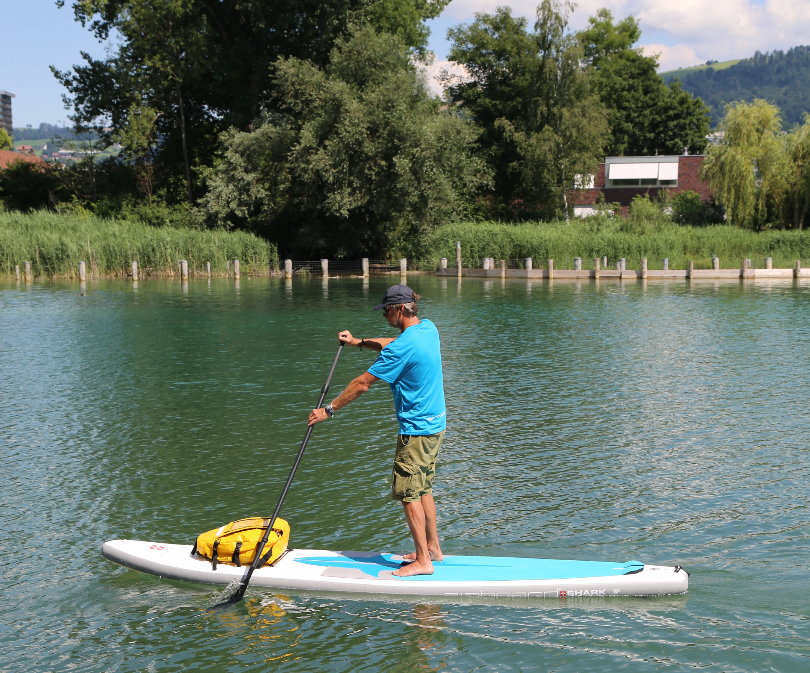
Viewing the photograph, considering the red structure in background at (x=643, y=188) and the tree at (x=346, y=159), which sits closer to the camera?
the tree at (x=346, y=159)

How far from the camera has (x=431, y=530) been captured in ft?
21.3

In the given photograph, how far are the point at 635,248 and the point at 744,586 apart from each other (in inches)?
1466

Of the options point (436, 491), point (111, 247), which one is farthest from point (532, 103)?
point (436, 491)

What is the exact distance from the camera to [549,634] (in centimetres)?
588

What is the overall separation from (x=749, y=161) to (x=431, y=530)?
4516cm

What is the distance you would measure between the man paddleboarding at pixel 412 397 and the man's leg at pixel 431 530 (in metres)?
0.05

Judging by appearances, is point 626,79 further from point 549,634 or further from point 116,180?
point 549,634

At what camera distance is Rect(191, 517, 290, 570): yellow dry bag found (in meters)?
6.75

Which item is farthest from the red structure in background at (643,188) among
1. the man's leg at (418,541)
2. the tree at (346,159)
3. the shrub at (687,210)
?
the man's leg at (418,541)

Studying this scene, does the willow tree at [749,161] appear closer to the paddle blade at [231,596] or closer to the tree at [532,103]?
the tree at [532,103]

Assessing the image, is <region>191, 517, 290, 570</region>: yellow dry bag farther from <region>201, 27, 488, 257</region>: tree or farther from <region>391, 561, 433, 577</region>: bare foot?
<region>201, 27, 488, 257</region>: tree

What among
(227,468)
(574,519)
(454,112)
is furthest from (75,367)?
(454,112)

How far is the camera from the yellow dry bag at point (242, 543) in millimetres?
6746

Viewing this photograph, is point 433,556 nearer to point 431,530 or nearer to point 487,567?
point 431,530
